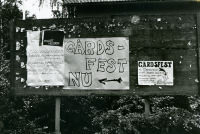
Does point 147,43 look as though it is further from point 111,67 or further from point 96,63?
point 96,63

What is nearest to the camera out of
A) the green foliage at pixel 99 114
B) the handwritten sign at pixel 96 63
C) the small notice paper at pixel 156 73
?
the small notice paper at pixel 156 73

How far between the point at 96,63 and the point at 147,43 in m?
1.23

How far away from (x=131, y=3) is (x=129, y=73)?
6768mm

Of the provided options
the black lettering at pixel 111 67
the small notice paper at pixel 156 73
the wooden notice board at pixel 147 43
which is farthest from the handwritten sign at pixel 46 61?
the small notice paper at pixel 156 73

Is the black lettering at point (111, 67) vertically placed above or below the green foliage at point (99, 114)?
above

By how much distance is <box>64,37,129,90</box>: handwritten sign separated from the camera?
552 cm

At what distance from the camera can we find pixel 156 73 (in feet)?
17.7

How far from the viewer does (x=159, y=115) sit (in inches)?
226

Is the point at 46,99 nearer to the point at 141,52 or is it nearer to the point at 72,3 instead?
the point at 141,52

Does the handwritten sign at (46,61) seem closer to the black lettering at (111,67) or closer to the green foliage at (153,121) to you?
the black lettering at (111,67)

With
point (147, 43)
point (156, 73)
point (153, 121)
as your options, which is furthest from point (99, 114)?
point (147, 43)

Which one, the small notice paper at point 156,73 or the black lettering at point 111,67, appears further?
the black lettering at point 111,67

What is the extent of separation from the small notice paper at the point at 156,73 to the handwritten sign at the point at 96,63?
1.15 ft

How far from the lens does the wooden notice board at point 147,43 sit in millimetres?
5430
